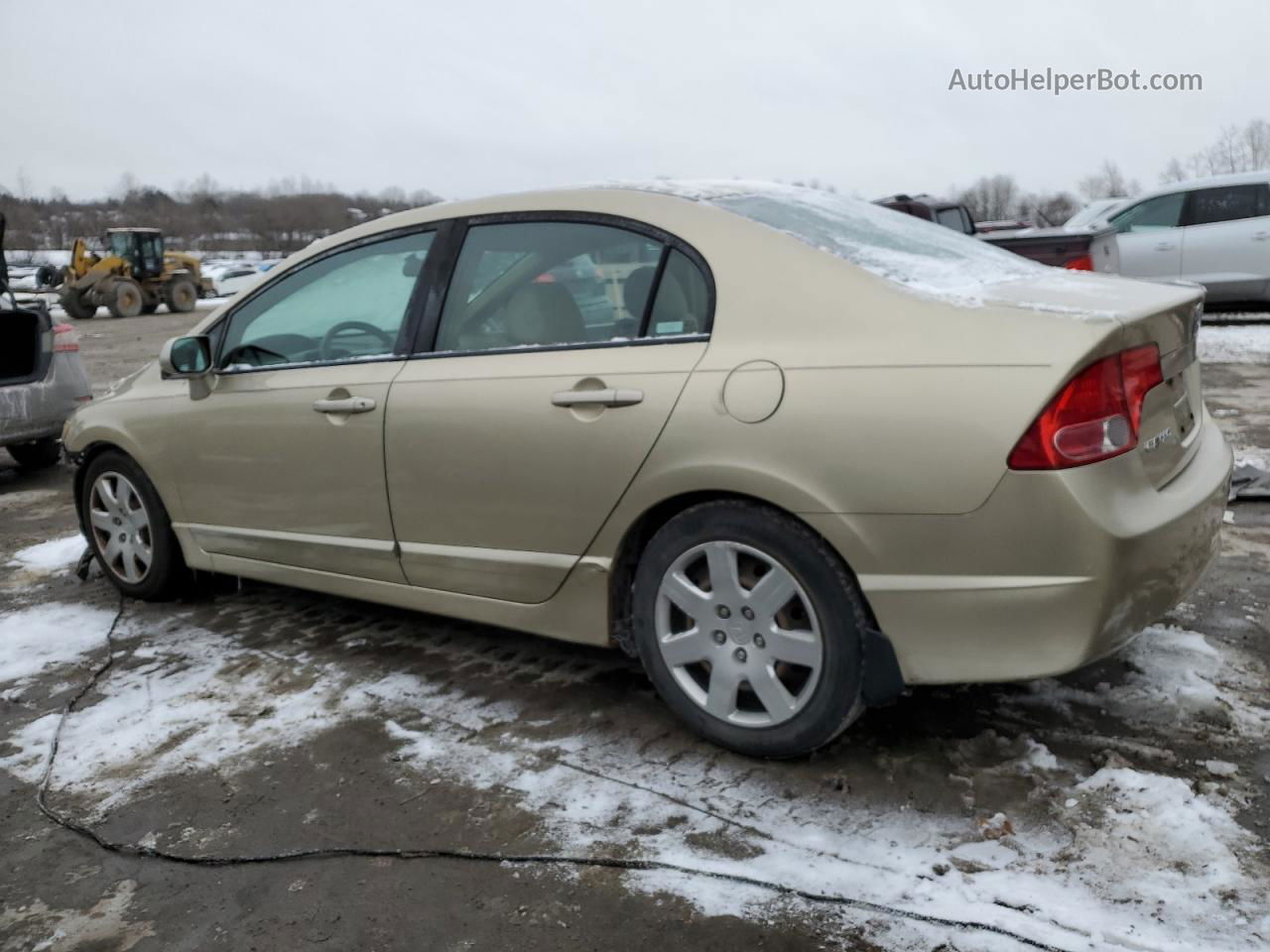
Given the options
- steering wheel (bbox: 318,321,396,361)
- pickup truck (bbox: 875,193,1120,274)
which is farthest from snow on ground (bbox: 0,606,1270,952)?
pickup truck (bbox: 875,193,1120,274)

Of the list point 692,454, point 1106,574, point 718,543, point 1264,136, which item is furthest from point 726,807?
point 1264,136

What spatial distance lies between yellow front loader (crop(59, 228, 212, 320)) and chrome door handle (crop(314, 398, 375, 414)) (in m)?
30.0

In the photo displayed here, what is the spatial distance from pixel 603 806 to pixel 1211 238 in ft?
38.4

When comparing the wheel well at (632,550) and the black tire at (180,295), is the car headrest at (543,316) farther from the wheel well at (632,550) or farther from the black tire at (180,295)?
the black tire at (180,295)

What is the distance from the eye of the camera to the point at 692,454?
2711 millimetres

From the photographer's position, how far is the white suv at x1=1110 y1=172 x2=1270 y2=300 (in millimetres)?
11766

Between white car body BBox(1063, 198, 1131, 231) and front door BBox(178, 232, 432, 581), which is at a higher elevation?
white car body BBox(1063, 198, 1131, 231)

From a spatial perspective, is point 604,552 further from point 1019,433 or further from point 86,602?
point 86,602

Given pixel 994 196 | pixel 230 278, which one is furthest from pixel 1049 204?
pixel 230 278

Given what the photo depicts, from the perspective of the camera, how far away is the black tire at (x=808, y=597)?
8.51ft

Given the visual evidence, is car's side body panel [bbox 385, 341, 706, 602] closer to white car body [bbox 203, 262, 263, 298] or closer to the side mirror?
the side mirror

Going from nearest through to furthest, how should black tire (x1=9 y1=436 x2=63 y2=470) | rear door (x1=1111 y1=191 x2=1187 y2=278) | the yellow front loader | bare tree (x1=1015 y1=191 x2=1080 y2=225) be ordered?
black tire (x1=9 y1=436 x2=63 y2=470)
rear door (x1=1111 y1=191 x2=1187 y2=278)
the yellow front loader
bare tree (x1=1015 y1=191 x2=1080 y2=225)

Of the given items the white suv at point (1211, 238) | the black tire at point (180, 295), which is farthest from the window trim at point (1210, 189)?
the black tire at point (180, 295)

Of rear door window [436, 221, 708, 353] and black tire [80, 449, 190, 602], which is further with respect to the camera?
black tire [80, 449, 190, 602]
